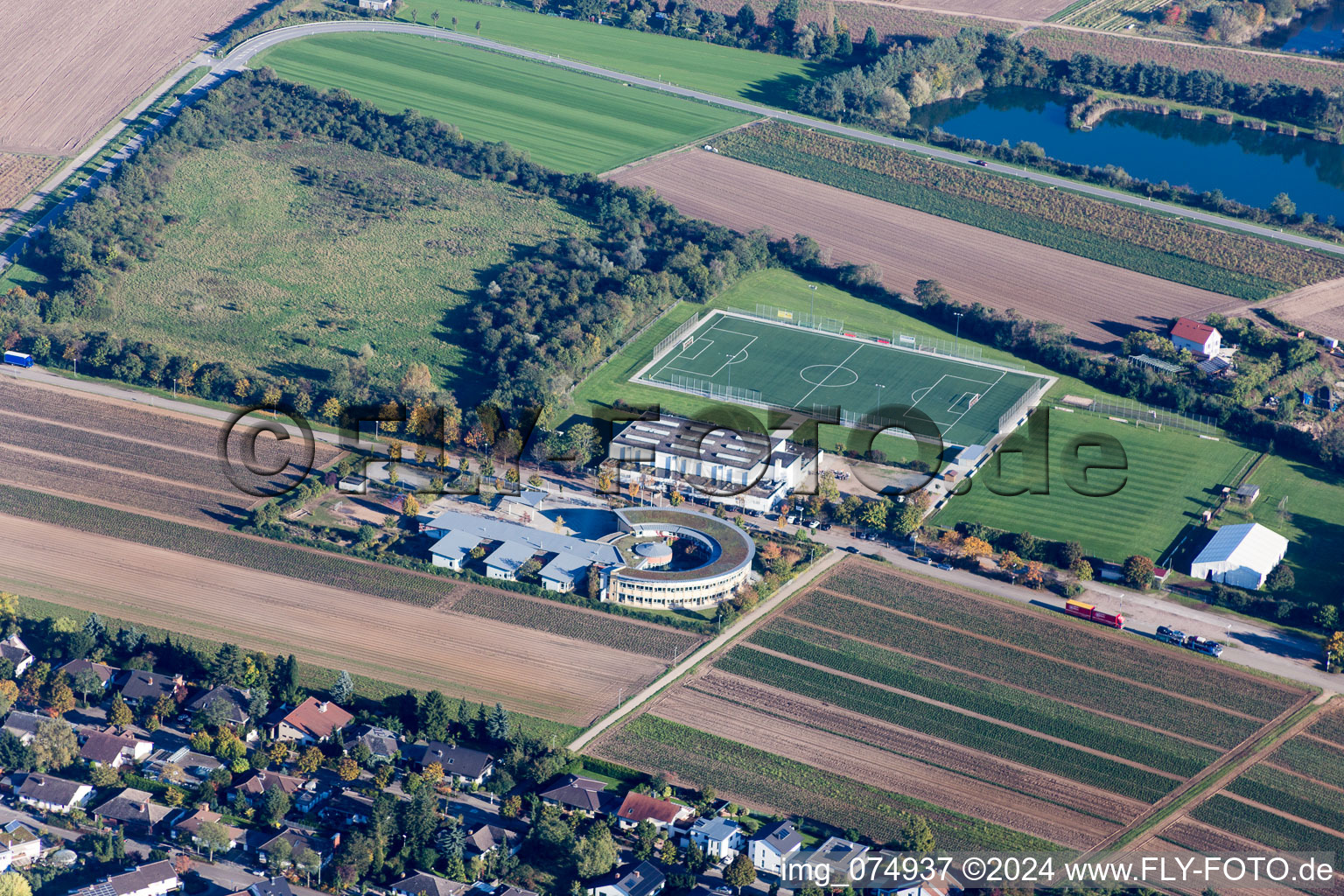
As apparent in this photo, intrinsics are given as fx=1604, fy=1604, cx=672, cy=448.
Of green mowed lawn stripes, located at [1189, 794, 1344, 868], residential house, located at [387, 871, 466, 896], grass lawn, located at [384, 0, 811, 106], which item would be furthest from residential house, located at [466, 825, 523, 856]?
grass lawn, located at [384, 0, 811, 106]

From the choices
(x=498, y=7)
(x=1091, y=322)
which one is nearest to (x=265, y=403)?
(x=1091, y=322)

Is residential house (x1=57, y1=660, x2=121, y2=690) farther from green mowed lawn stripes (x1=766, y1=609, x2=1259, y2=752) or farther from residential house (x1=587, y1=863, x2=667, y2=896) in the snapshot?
green mowed lawn stripes (x1=766, y1=609, x2=1259, y2=752)

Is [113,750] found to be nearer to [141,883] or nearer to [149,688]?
[149,688]

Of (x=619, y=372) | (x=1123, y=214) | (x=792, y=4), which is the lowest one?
(x=619, y=372)

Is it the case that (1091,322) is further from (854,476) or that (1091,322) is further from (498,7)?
(498,7)

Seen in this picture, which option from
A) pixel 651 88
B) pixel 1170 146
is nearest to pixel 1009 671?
pixel 1170 146

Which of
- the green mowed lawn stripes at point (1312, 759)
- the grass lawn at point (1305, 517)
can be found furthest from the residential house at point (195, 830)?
the grass lawn at point (1305, 517)

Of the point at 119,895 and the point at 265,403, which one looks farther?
the point at 265,403
